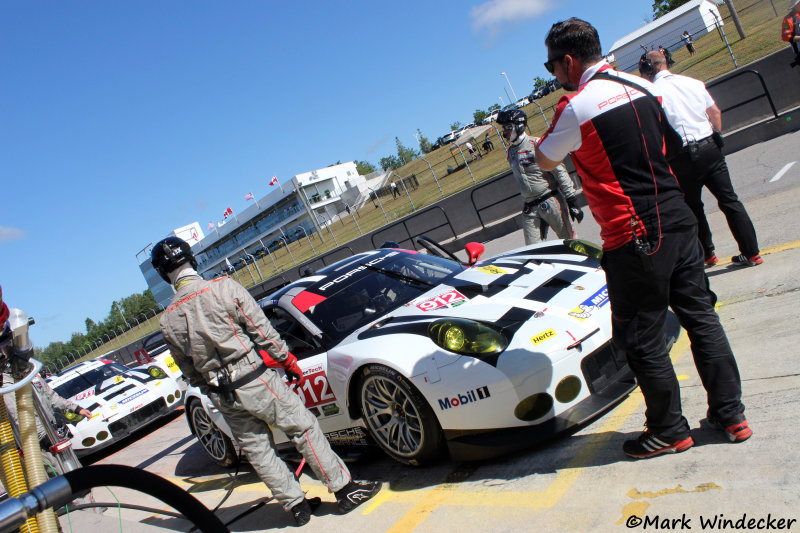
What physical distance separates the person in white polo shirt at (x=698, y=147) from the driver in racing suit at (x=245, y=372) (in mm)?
Answer: 3142

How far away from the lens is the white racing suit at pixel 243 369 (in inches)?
149

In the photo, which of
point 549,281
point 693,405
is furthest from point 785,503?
point 549,281

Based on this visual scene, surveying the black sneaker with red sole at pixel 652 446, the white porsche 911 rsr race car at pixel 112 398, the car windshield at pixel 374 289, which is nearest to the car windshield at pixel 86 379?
the white porsche 911 rsr race car at pixel 112 398

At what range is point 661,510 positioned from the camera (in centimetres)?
256

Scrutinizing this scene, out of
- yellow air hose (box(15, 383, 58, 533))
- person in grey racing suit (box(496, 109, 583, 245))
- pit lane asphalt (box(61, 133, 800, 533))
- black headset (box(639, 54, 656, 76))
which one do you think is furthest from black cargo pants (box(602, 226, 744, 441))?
person in grey racing suit (box(496, 109, 583, 245))

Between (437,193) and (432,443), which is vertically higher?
(437,193)

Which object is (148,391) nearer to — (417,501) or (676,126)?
(417,501)

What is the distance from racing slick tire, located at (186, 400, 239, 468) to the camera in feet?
18.5

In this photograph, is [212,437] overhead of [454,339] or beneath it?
beneath

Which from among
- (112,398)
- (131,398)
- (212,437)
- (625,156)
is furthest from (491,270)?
(112,398)

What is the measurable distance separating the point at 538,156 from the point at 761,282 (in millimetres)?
2882

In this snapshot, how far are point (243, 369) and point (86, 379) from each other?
7.38 m

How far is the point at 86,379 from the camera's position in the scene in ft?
32.4

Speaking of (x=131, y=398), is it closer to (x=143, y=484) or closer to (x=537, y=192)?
(x=537, y=192)
